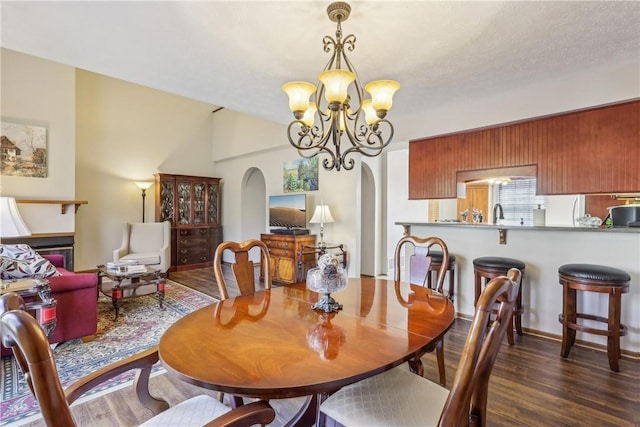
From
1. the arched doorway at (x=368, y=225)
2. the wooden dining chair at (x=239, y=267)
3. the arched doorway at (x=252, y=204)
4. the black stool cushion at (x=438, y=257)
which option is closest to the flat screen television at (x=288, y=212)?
the arched doorway at (x=368, y=225)

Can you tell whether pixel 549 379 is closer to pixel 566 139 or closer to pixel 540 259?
pixel 540 259

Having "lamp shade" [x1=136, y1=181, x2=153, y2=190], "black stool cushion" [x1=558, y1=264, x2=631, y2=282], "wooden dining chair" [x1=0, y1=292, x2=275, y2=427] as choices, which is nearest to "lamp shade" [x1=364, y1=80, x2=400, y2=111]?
"wooden dining chair" [x1=0, y1=292, x2=275, y2=427]

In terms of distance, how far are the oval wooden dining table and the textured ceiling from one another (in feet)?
5.42

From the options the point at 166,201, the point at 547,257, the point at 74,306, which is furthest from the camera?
the point at 166,201

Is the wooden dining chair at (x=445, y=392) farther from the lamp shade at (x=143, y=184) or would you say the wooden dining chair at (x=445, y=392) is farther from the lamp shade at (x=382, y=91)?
the lamp shade at (x=143, y=184)

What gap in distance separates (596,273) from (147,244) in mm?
6032

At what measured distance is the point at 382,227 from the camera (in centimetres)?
580

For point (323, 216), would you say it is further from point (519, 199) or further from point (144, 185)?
point (519, 199)

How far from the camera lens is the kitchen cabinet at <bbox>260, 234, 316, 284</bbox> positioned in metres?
4.79

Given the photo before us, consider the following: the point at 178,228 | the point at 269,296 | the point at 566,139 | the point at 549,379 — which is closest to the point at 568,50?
the point at 566,139

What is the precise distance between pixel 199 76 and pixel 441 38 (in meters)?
1.90

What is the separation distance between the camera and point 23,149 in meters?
4.53

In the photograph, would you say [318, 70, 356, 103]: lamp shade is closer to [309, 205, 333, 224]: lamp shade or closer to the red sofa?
the red sofa

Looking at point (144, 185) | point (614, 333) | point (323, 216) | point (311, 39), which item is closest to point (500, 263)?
point (614, 333)
